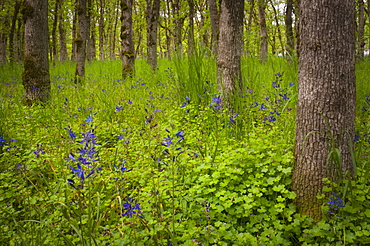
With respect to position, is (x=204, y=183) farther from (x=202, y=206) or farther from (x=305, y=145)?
(x=305, y=145)

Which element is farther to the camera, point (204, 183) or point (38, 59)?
point (38, 59)

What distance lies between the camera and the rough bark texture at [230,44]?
3748 mm

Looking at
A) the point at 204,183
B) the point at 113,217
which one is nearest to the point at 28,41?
the point at 113,217

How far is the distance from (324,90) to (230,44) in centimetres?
211

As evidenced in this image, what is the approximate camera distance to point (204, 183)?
7.57 feet

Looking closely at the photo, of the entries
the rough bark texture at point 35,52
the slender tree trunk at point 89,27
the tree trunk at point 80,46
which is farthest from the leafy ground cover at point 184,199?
the slender tree trunk at point 89,27

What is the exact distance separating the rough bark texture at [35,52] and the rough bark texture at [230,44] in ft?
12.6

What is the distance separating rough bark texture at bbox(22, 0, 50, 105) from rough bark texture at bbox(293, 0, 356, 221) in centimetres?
514

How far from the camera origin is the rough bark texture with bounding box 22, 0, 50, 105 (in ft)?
17.5

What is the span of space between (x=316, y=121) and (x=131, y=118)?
10.1 ft

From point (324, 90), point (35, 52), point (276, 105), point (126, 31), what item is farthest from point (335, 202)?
point (126, 31)

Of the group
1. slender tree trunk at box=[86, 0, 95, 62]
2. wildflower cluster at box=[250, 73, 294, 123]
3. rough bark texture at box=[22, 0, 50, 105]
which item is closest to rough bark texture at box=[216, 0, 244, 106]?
wildflower cluster at box=[250, 73, 294, 123]

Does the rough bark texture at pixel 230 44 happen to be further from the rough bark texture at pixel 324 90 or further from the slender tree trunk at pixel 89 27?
the slender tree trunk at pixel 89 27

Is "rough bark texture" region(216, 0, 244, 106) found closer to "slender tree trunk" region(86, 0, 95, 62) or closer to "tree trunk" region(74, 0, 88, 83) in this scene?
"tree trunk" region(74, 0, 88, 83)
